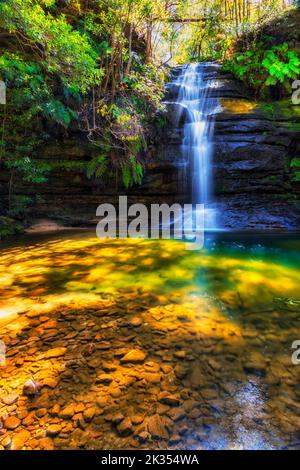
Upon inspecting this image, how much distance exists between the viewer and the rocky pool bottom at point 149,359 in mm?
1330

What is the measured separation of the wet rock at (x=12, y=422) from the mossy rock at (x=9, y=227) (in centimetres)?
556

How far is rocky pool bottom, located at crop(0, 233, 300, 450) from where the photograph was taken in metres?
1.33

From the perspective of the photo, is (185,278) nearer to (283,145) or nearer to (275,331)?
(275,331)

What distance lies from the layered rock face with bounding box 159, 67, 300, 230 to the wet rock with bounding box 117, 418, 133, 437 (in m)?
7.06

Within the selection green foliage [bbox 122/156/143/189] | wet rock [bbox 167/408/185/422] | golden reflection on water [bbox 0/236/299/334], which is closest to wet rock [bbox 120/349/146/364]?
wet rock [bbox 167/408/185/422]

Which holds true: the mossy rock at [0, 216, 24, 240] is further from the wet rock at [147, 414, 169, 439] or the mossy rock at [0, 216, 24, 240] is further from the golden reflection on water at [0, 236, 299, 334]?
the wet rock at [147, 414, 169, 439]

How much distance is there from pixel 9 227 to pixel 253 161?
7441mm

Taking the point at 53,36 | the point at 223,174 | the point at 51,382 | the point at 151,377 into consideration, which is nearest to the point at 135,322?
the point at 151,377

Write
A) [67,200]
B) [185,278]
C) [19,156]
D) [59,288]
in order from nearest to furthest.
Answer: [59,288] → [185,278] → [19,156] → [67,200]

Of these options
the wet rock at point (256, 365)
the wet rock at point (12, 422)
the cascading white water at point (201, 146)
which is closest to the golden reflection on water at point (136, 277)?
the wet rock at point (256, 365)

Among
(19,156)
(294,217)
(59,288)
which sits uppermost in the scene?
(19,156)

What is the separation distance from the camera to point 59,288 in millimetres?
3109

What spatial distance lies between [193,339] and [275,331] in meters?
0.75
